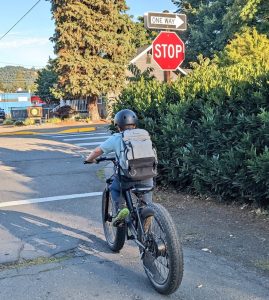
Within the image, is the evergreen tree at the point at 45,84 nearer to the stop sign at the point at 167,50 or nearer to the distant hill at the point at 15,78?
the stop sign at the point at 167,50

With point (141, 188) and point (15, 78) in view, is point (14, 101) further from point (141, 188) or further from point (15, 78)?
point (141, 188)

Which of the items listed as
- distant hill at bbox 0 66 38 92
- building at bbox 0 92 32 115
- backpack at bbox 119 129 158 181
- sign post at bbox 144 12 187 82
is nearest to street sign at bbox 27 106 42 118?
sign post at bbox 144 12 187 82

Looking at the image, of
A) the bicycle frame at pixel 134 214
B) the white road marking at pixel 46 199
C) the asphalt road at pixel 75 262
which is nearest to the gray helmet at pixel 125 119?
the bicycle frame at pixel 134 214

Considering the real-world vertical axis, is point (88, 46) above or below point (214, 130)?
above

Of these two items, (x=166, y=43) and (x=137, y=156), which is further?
(x=166, y=43)

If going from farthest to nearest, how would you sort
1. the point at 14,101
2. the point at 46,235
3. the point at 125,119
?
1. the point at 14,101
2. the point at 46,235
3. the point at 125,119

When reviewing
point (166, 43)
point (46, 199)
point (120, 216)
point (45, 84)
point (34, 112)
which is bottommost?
point (46, 199)

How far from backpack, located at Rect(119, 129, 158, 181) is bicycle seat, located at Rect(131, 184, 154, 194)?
10 centimetres

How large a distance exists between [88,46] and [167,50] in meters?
25.5

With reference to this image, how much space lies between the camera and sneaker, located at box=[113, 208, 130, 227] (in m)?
4.56

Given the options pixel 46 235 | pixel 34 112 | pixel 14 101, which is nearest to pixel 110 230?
pixel 46 235

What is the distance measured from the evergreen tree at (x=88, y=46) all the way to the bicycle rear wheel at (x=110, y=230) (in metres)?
26.6

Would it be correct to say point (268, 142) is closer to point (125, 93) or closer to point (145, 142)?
point (145, 142)

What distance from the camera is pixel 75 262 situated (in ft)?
15.9
